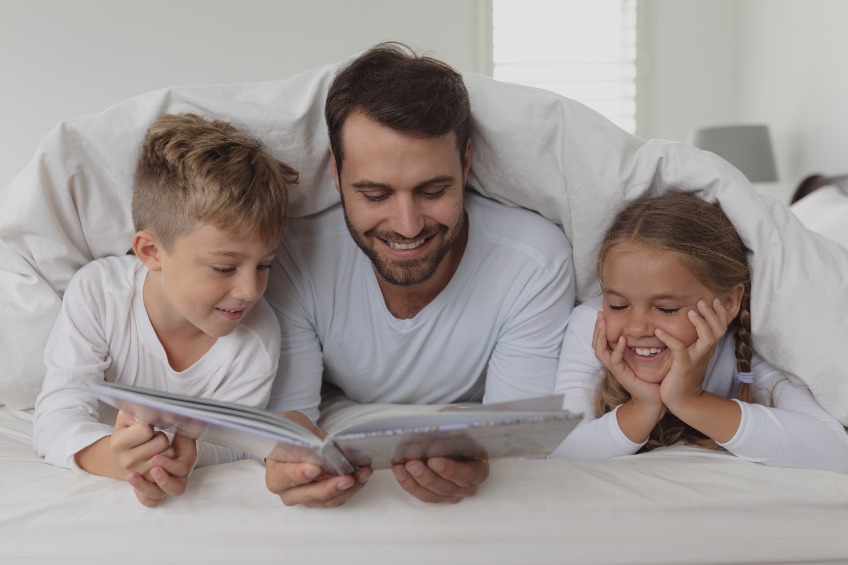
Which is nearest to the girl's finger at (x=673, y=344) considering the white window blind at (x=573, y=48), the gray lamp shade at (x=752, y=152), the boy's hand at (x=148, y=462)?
the boy's hand at (x=148, y=462)

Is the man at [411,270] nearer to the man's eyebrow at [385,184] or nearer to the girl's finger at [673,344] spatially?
the man's eyebrow at [385,184]

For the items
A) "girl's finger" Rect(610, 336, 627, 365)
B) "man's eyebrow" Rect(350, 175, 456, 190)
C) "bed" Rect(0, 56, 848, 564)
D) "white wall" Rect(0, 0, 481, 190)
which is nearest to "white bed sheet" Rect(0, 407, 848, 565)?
"bed" Rect(0, 56, 848, 564)

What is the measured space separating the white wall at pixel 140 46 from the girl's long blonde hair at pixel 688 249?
10.9 ft

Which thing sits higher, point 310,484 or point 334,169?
point 334,169

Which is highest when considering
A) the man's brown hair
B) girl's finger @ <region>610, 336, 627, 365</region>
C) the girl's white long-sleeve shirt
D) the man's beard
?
the man's brown hair

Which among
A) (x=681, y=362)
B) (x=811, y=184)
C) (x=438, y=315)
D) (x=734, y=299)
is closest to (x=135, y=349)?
(x=438, y=315)

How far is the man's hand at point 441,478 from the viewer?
3.34 ft

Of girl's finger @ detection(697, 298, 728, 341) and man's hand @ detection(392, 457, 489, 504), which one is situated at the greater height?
girl's finger @ detection(697, 298, 728, 341)

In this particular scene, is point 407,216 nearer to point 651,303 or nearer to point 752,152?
point 651,303

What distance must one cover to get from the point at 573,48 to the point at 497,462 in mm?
3963

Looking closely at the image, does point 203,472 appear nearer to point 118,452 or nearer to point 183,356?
point 118,452

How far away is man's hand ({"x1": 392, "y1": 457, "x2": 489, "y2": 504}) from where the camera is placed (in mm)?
1017

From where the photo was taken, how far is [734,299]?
53.5 inches

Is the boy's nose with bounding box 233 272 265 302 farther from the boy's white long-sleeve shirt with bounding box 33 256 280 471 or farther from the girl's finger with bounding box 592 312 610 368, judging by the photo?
the girl's finger with bounding box 592 312 610 368
